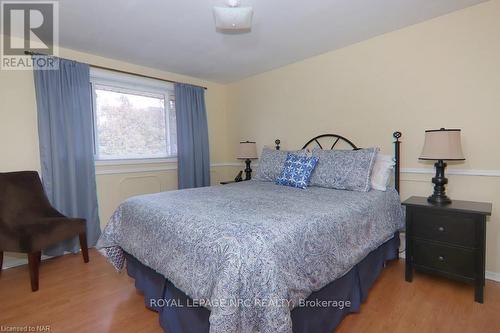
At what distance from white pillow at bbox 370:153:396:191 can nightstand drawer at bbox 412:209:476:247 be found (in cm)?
36

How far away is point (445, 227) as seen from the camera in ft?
6.52

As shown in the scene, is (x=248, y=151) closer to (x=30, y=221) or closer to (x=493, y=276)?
(x=30, y=221)

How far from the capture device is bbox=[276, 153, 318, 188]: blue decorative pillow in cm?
252

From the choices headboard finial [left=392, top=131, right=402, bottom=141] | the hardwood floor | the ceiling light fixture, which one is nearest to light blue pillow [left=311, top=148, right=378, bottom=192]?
headboard finial [left=392, top=131, right=402, bottom=141]

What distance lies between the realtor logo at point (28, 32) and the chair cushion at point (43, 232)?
1.57m

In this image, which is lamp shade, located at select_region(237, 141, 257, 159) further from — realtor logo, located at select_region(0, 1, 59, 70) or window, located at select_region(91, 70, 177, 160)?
realtor logo, located at select_region(0, 1, 59, 70)

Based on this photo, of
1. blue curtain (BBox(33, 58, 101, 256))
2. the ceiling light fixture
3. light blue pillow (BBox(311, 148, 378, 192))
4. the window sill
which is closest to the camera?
the ceiling light fixture

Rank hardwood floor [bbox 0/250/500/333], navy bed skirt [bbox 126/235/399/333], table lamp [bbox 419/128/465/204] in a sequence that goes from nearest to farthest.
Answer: navy bed skirt [bbox 126/235/399/333] < hardwood floor [bbox 0/250/500/333] < table lamp [bbox 419/128/465/204]

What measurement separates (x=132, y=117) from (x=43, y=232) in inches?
68.9

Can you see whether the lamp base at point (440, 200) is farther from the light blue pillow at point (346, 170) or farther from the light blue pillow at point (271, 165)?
the light blue pillow at point (271, 165)

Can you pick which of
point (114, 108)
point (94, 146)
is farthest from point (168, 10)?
point (94, 146)

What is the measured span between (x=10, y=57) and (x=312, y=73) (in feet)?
10.5

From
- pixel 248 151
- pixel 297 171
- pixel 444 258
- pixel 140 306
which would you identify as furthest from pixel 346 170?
pixel 140 306

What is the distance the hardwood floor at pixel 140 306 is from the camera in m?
1.65
